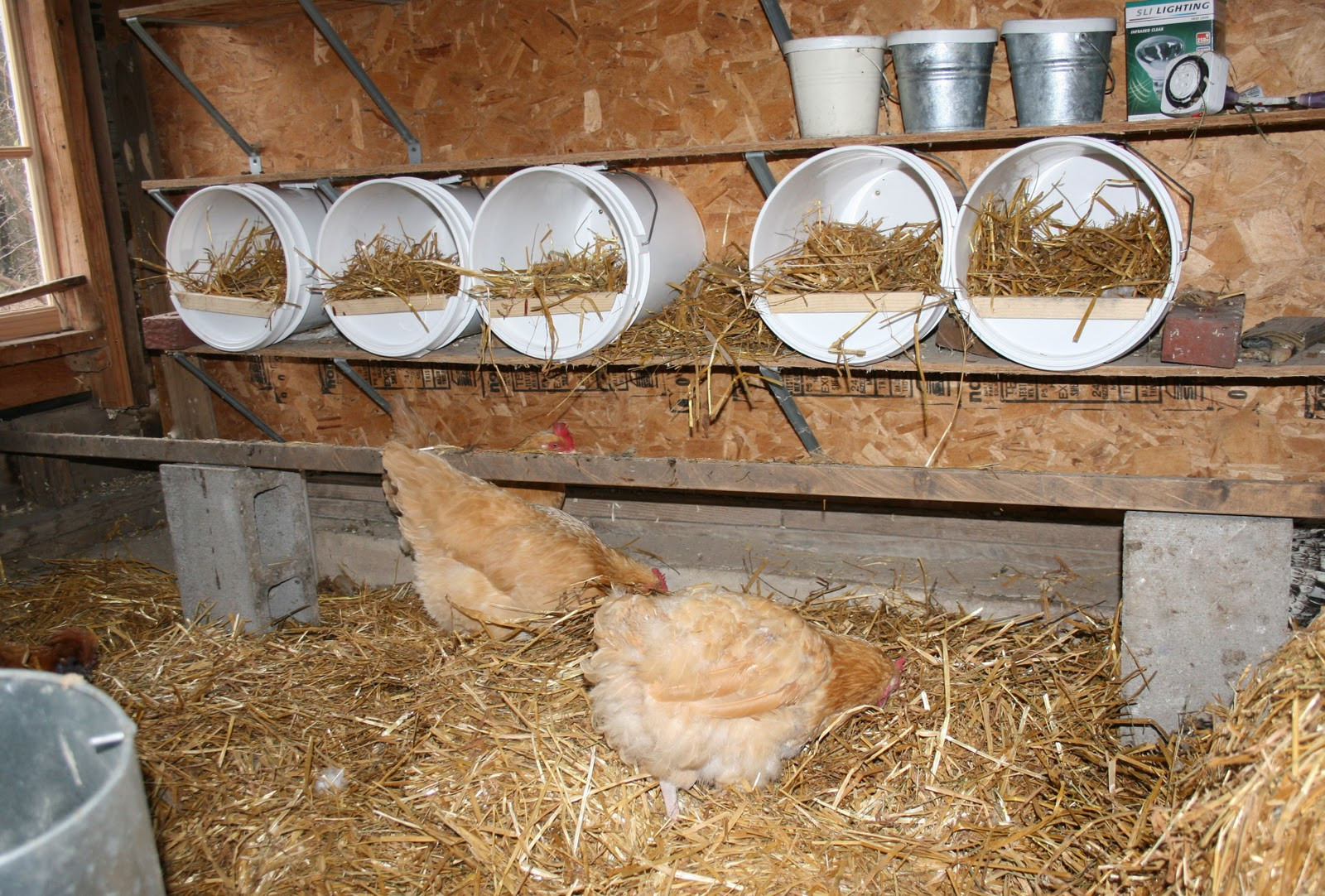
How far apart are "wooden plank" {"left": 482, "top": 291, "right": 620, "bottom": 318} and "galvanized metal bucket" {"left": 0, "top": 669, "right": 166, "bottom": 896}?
2.08 metres

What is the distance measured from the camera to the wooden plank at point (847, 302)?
2684mm

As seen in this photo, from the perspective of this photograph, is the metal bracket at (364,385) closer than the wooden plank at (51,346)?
Yes

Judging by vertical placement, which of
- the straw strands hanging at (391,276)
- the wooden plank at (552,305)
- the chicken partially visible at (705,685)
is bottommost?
the chicken partially visible at (705,685)

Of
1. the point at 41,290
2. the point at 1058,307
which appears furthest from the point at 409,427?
the point at 1058,307

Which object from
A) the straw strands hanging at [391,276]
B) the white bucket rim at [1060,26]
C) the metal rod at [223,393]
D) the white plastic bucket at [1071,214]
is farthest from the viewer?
the metal rod at [223,393]

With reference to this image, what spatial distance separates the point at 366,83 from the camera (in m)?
3.65

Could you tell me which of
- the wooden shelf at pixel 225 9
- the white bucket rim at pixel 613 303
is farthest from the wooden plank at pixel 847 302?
the wooden shelf at pixel 225 9

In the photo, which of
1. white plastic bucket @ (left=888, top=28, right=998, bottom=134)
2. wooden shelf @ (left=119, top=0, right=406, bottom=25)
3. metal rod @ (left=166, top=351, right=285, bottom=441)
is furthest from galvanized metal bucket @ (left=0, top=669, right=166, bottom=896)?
metal rod @ (left=166, top=351, right=285, bottom=441)

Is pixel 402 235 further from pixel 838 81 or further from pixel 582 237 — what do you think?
pixel 838 81

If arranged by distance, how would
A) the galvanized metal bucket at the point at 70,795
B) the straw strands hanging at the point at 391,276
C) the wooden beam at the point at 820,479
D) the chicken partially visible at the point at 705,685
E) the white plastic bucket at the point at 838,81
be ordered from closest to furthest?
the galvanized metal bucket at the point at 70,795 → the wooden beam at the point at 820,479 → the chicken partially visible at the point at 705,685 → the white plastic bucket at the point at 838,81 → the straw strands hanging at the point at 391,276

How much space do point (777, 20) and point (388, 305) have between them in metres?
1.66

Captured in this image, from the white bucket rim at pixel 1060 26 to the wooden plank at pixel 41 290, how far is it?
4.17 m

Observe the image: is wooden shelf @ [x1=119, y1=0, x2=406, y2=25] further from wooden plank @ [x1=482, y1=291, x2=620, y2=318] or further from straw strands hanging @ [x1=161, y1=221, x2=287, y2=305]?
wooden plank @ [x1=482, y1=291, x2=620, y2=318]

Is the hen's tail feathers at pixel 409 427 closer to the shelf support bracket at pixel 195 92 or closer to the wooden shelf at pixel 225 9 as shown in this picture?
the shelf support bracket at pixel 195 92
